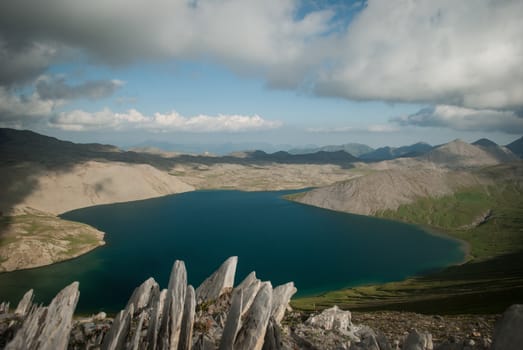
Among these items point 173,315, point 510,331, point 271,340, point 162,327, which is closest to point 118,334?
point 162,327

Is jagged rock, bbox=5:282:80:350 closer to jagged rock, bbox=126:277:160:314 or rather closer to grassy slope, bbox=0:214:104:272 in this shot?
jagged rock, bbox=126:277:160:314

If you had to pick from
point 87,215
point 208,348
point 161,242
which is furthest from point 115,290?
point 87,215

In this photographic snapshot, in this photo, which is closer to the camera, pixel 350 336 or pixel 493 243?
pixel 350 336

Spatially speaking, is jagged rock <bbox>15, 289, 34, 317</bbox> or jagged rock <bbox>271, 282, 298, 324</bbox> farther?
jagged rock <bbox>271, 282, 298, 324</bbox>

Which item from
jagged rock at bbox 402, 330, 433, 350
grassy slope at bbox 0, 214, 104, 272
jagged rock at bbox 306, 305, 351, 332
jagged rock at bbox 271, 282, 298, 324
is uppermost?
jagged rock at bbox 402, 330, 433, 350

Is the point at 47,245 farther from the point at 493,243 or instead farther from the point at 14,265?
the point at 493,243

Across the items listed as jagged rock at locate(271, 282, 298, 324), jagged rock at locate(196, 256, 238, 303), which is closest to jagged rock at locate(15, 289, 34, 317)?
jagged rock at locate(196, 256, 238, 303)
